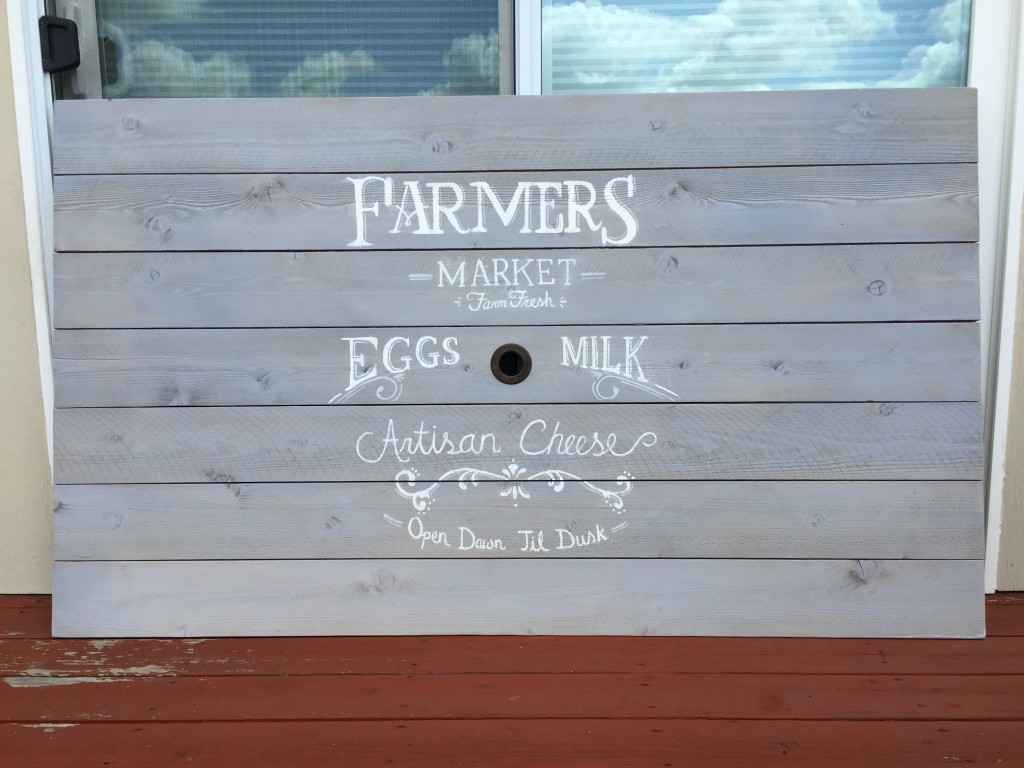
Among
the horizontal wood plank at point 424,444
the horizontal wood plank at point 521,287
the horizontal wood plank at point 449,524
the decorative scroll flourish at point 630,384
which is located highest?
the horizontal wood plank at point 521,287

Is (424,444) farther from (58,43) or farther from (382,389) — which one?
(58,43)

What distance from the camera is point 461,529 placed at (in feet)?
4.96

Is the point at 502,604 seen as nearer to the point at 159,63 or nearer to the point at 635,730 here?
the point at 635,730

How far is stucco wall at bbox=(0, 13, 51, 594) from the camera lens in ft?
5.29

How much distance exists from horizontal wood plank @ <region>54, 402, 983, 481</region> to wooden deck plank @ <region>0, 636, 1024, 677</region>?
0.96 feet

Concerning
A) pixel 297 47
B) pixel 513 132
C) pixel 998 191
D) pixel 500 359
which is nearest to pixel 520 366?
pixel 500 359

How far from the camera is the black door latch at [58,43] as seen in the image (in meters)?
1.59

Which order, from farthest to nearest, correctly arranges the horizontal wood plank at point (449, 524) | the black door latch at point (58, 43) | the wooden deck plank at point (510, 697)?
the black door latch at point (58, 43) < the horizontal wood plank at point (449, 524) < the wooden deck plank at point (510, 697)

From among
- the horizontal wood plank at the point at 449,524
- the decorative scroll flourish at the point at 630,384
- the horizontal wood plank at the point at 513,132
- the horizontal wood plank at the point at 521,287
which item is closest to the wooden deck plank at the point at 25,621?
the horizontal wood plank at the point at 449,524

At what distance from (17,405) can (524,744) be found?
1.22m

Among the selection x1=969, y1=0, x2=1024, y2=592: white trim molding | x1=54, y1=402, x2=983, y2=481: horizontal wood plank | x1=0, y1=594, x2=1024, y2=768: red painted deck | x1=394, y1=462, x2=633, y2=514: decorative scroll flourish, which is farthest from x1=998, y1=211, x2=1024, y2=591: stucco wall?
x1=394, y1=462, x2=633, y2=514: decorative scroll flourish

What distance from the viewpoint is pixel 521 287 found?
4.90 feet

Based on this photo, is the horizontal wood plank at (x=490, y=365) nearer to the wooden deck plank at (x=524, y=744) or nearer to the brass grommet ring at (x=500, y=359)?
the brass grommet ring at (x=500, y=359)

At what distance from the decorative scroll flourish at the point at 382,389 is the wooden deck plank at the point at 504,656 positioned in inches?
17.2
